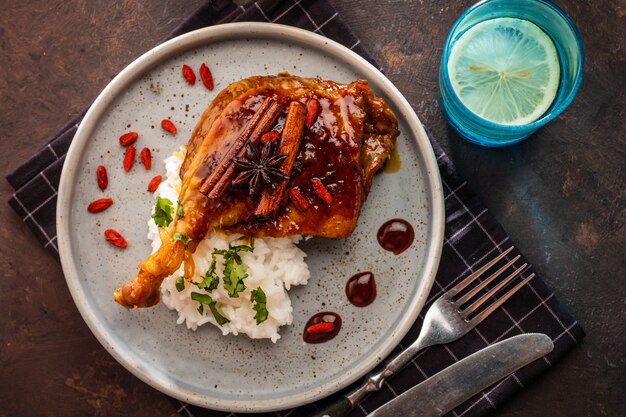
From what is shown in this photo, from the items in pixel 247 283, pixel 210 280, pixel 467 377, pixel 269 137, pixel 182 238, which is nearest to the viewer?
pixel 182 238

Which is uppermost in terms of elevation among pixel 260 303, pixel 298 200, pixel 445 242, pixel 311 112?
pixel 311 112

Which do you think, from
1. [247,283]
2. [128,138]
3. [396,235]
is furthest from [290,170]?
[128,138]

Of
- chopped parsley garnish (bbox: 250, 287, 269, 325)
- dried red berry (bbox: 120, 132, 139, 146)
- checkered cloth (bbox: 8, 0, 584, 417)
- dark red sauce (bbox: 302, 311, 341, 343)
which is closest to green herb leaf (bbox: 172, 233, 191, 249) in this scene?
chopped parsley garnish (bbox: 250, 287, 269, 325)

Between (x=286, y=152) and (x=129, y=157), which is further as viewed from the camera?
(x=129, y=157)

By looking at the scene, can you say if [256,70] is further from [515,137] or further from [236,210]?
[515,137]

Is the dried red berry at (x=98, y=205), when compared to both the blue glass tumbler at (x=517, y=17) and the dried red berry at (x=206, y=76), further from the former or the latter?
the blue glass tumbler at (x=517, y=17)

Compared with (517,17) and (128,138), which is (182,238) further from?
(517,17)

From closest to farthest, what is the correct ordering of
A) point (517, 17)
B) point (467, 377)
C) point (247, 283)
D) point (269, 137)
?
1. point (269, 137)
2. point (247, 283)
3. point (467, 377)
4. point (517, 17)
